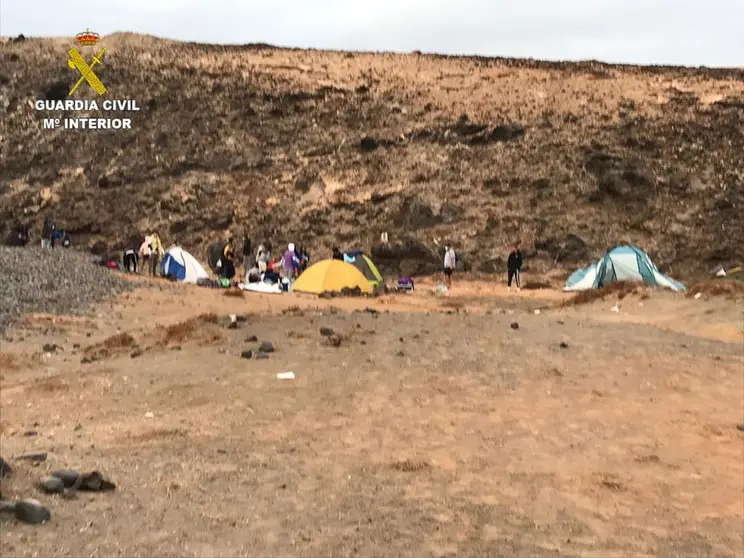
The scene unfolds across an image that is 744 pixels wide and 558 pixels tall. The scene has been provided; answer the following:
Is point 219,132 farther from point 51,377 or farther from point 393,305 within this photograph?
point 51,377

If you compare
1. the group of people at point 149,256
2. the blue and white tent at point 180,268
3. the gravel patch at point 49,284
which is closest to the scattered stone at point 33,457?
the gravel patch at point 49,284

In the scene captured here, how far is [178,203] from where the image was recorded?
1302 inches

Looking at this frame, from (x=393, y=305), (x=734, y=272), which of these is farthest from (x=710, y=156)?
(x=393, y=305)

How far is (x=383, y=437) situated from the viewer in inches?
301

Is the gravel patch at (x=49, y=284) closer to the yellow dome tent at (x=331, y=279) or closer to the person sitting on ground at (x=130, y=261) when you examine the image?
the person sitting on ground at (x=130, y=261)

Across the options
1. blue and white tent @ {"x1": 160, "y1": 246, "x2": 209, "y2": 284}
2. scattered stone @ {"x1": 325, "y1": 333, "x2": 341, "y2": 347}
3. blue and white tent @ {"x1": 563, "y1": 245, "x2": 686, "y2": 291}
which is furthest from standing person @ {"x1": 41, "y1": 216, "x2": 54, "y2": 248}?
scattered stone @ {"x1": 325, "y1": 333, "x2": 341, "y2": 347}

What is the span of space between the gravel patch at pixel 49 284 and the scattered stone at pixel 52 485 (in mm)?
8954

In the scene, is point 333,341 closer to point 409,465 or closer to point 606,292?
point 409,465

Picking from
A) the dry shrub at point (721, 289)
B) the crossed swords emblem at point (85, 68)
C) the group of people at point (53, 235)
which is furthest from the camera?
the crossed swords emblem at point (85, 68)

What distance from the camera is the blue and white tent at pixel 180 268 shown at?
22781mm

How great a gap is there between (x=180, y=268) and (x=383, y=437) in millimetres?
16366

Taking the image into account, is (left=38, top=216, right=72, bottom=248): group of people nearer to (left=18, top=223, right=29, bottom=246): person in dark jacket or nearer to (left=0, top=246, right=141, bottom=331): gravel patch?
(left=18, top=223, right=29, bottom=246): person in dark jacket

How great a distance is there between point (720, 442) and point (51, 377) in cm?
762

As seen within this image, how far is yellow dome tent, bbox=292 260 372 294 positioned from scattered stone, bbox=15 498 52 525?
1631 centimetres
